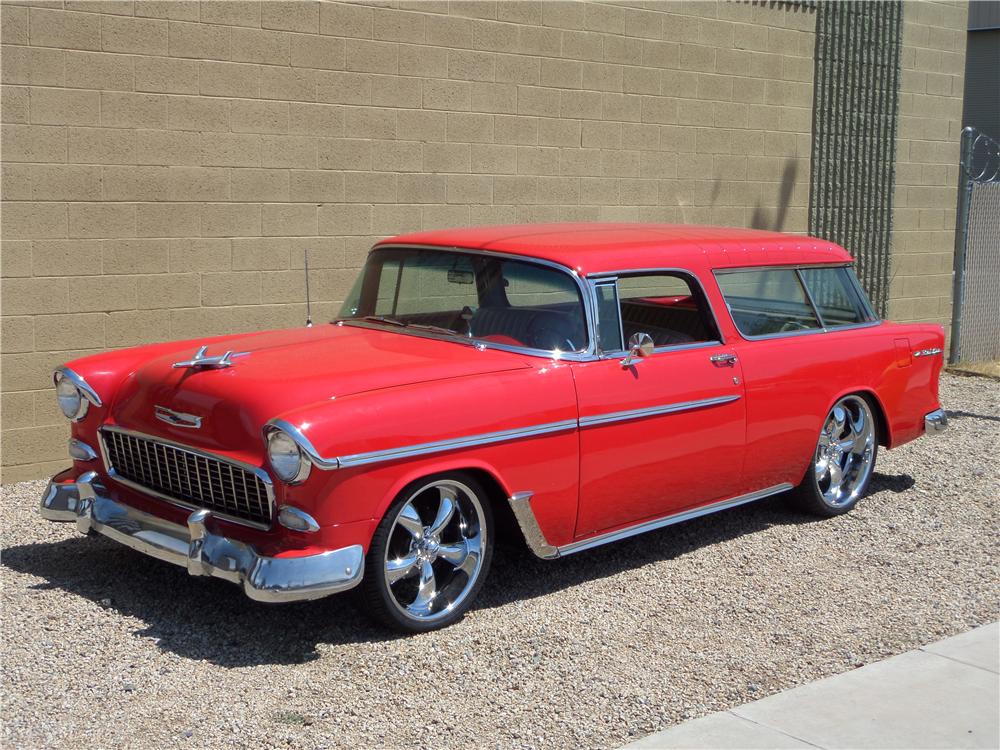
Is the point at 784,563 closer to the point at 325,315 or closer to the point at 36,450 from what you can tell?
the point at 325,315

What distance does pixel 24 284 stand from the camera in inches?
271

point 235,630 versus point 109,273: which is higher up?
point 109,273

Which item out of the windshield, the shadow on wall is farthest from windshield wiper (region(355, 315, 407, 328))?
Result: the shadow on wall

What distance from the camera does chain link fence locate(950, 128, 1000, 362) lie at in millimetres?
12281

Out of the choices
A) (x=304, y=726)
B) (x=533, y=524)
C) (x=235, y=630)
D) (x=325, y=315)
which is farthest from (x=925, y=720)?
(x=325, y=315)

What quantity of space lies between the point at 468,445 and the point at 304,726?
1285 mm

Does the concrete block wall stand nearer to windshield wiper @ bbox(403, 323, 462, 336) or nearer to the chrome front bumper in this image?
windshield wiper @ bbox(403, 323, 462, 336)

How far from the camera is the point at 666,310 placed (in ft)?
19.9

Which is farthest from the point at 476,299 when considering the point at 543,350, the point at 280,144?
the point at 280,144

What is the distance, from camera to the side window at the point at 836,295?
6.51 m

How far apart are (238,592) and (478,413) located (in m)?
1.37

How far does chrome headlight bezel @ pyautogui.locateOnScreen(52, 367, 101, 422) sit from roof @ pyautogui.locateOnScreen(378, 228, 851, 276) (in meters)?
1.69

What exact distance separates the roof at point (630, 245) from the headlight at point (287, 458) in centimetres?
163

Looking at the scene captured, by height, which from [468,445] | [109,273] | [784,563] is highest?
[109,273]
